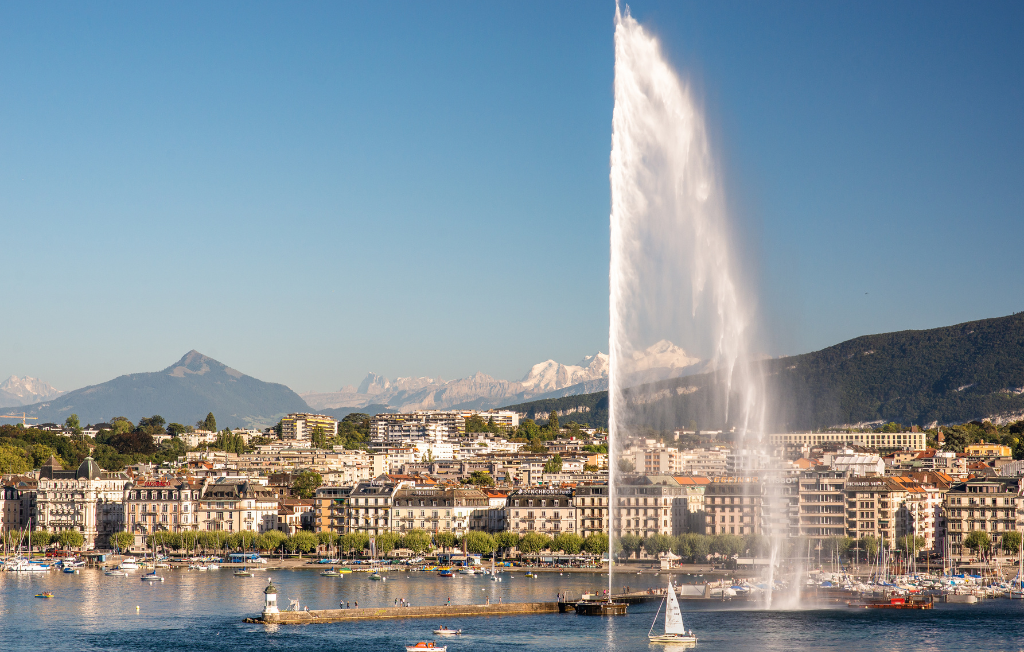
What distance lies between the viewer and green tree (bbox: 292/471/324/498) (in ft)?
377

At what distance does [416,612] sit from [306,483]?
211 ft

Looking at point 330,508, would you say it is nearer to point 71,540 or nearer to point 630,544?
point 71,540

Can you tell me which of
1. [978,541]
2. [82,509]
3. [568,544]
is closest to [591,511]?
[568,544]

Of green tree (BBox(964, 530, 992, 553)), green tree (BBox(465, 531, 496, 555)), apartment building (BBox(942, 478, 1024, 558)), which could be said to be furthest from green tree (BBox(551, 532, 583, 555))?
green tree (BBox(964, 530, 992, 553))

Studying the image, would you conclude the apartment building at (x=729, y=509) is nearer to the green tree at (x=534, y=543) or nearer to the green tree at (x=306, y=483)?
the green tree at (x=534, y=543)

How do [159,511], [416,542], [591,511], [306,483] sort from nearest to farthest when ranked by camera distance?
[416,542] → [591,511] → [159,511] → [306,483]

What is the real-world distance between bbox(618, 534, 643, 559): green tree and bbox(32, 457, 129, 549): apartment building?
3951 centimetres

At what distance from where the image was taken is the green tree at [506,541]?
297 feet

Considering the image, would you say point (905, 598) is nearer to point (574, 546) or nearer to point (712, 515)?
point (712, 515)

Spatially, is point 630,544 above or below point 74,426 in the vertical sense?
below

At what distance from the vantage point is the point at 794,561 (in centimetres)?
7125

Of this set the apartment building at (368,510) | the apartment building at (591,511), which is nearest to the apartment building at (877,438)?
the apartment building at (591,511)

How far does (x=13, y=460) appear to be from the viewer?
13412 centimetres

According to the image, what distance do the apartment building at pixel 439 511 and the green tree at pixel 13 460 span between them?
171 ft
